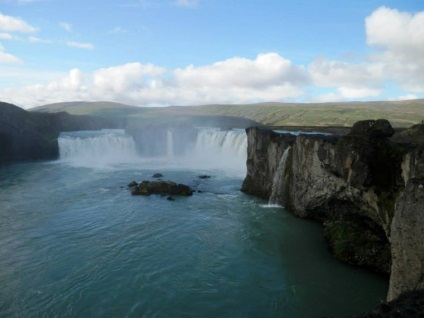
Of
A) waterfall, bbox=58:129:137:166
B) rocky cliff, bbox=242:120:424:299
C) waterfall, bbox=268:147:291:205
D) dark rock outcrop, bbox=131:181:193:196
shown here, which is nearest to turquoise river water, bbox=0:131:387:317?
dark rock outcrop, bbox=131:181:193:196

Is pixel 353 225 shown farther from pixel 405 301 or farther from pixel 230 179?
pixel 230 179

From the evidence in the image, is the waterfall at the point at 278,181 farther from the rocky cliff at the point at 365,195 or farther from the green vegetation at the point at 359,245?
the green vegetation at the point at 359,245

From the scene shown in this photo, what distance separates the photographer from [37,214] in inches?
1214

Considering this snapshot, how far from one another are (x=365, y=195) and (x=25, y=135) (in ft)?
220

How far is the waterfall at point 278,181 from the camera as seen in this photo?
32.2m

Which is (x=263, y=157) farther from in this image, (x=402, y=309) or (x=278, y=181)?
(x=402, y=309)

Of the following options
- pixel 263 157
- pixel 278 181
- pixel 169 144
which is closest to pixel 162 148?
pixel 169 144

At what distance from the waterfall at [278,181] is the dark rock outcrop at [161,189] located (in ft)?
30.5

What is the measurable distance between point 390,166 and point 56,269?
20103 millimetres

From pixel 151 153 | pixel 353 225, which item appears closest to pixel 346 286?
pixel 353 225

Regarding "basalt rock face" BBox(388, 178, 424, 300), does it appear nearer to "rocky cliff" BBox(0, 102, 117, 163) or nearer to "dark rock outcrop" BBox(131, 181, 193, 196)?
"dark rock outcrop" BBox(131, 181, 193, 196)

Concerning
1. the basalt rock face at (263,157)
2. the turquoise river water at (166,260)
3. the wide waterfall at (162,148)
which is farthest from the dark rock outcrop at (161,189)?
the wide waterfall at (162,148)

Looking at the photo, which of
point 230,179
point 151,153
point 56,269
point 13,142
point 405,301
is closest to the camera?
point 405,301

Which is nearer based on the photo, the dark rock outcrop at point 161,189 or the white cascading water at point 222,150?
the dark rock outcrop at point 161,189
